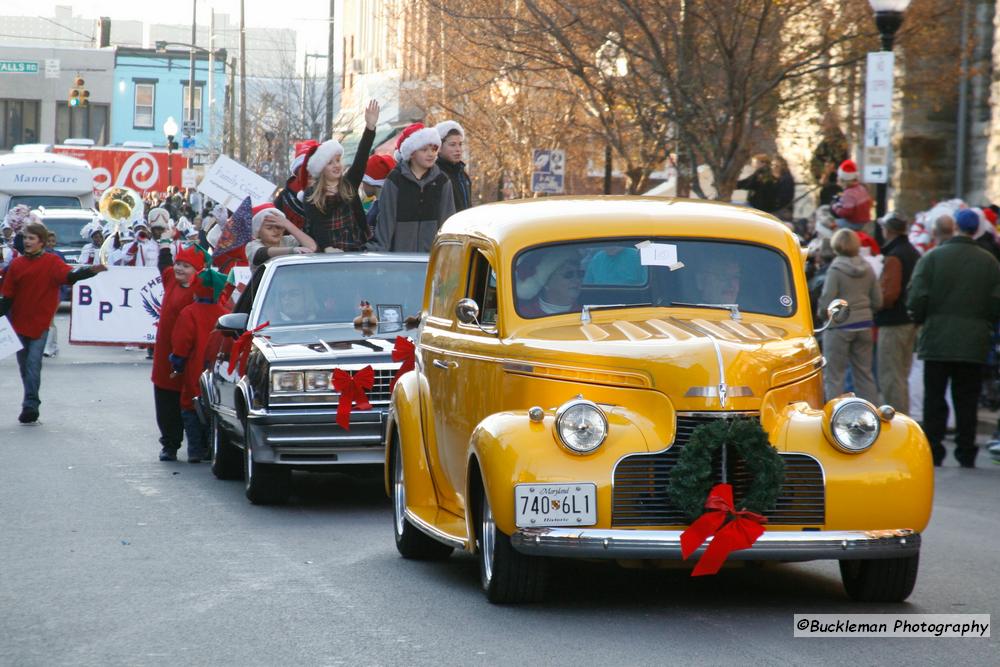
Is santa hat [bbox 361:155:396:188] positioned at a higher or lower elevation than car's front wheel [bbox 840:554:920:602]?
higher

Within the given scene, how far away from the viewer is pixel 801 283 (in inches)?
359

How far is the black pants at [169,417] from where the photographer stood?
15.3 metres

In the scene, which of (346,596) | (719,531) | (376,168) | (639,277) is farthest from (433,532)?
(376,168)

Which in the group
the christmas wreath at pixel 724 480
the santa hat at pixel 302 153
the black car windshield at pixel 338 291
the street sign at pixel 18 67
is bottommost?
the christmas wreath at pixel 724 480

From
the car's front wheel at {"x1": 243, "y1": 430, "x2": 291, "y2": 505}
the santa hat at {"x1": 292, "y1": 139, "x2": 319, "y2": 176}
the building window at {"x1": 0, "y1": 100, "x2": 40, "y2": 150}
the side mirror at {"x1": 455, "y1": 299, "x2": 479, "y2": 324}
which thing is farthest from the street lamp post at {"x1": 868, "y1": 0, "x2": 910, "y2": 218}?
the building window at {"x1": 0, "y1": 100, "x2": 40, "y2": 150}

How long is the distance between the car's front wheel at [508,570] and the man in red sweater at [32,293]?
1156 centimetres

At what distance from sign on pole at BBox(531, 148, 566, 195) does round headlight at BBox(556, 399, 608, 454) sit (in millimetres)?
21846

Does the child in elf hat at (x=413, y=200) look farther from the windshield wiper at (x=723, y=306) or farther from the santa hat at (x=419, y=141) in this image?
the windshield wiper at (x=723, y=306)

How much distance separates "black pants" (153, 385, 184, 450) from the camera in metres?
15.3

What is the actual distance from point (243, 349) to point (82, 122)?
7708 centimetres

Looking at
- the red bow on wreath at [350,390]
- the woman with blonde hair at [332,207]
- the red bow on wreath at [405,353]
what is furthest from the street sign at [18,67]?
the red bow on wreath at [405,353]

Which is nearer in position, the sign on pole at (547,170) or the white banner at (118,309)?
the white banner at (118,309)

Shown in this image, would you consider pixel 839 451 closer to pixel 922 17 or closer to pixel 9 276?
pixel 9 276

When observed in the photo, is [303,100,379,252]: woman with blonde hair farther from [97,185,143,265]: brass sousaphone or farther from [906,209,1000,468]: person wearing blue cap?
[97,185,143,265]: brass sousaphone
